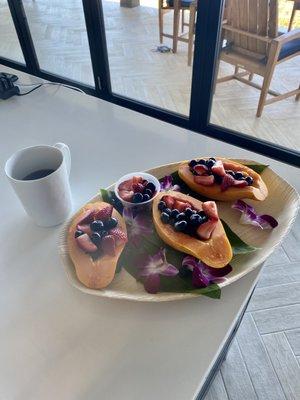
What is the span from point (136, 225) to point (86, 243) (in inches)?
3.6

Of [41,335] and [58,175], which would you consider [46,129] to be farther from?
[41,335]

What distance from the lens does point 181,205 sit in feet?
1.67

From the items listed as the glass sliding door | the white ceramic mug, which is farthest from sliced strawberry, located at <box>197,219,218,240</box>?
the glass sliding door

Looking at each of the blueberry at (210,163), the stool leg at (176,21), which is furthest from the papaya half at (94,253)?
the stool leg at (176,21)

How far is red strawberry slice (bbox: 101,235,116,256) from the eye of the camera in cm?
46

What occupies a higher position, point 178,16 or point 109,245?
point 109,245

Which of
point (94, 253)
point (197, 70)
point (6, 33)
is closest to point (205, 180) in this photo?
point (94, 253)

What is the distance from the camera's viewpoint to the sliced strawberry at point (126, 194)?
1.76 ft

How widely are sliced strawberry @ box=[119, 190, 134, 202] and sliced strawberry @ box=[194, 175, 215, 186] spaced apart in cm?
12

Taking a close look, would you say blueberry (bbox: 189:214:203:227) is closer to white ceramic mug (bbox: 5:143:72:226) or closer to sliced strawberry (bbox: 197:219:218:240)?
sliced strawberry (bbox: 197:219:218:240)

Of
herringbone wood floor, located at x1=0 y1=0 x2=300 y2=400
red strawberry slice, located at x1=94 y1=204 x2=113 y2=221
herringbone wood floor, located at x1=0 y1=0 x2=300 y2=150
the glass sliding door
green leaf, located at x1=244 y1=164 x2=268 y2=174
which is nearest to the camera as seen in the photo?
red strawberry slice, located at x1=94 y1=204 x2=113 y2=221

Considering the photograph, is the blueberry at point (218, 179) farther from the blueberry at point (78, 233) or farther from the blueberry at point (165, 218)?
the blueberry at point (78, 233)

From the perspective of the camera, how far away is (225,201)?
0.57 m

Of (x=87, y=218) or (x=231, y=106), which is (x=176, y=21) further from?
(x=87, y=218)
